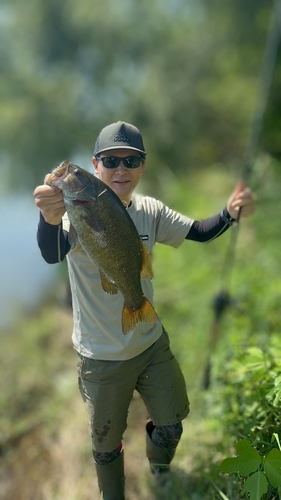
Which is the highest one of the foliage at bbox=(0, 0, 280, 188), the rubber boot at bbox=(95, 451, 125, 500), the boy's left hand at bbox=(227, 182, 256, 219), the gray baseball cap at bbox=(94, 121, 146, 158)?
the foliage at bbox=(0, 0, 280, 188)

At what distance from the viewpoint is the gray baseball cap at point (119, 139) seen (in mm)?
2039

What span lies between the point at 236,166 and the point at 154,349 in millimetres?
10453

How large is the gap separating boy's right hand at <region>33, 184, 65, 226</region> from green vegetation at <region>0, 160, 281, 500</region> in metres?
1.31

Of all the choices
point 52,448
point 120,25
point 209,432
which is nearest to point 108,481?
point 209,432

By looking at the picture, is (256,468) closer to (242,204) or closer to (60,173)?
(242,204)

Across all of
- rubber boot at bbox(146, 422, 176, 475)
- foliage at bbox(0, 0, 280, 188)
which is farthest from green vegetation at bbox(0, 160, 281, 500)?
foliage at bbox(0, 0, 280, 188)

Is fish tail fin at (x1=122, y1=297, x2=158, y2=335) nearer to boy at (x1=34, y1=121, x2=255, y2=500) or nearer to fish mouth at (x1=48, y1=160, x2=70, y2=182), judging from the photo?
boy at (x1=34, y1=121, x2=255, y2=500)

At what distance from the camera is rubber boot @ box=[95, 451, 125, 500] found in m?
2.31

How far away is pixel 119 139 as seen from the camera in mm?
2045

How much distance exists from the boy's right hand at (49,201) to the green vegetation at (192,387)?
131 cm

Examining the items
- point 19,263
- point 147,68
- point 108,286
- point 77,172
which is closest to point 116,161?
point 77,172

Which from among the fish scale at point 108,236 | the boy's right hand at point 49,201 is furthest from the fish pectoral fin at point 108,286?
the boy's right hand at point 49,201

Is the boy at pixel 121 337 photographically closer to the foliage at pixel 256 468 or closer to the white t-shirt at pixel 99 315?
the white t-shirt at pixel 99 315

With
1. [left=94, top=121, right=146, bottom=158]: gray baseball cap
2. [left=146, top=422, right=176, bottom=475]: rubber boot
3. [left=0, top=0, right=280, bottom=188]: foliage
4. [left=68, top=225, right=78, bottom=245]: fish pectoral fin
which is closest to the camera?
[left=68, top=225, right=78, bottom=245]: fish pectoral fin
